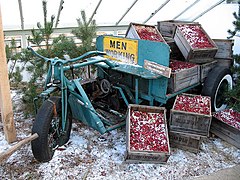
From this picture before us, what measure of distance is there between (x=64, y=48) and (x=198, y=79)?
6.86 feet

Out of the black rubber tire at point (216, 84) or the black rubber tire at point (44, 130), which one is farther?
the black rubber tire at point (216, 84)

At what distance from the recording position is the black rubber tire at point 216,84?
382cm

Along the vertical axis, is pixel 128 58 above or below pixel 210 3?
below

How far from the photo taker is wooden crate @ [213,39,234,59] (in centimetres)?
412

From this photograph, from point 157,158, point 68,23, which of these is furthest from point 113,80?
point 68,23

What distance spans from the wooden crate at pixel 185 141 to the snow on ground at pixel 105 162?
0.20ft

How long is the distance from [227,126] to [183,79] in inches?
32.3

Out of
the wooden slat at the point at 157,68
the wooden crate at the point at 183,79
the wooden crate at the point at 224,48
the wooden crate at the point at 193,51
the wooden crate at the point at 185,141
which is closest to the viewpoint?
the wooden slat at the point at 157,68

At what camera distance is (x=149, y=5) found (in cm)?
630

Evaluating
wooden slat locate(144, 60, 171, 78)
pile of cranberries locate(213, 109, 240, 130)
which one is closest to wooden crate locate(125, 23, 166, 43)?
wooden slat locate(144, 60, 171, 78)

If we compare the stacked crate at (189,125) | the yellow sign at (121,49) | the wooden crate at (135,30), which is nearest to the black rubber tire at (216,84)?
the stacked crate at (189,125)

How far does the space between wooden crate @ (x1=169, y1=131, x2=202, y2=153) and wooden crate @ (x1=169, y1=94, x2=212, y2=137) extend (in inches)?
1.9

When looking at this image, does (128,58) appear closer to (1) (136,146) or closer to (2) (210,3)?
(1) (136,146)

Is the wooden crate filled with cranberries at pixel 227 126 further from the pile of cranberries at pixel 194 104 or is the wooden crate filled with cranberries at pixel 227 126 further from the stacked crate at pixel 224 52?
the stacked crate at pixel 224 52
